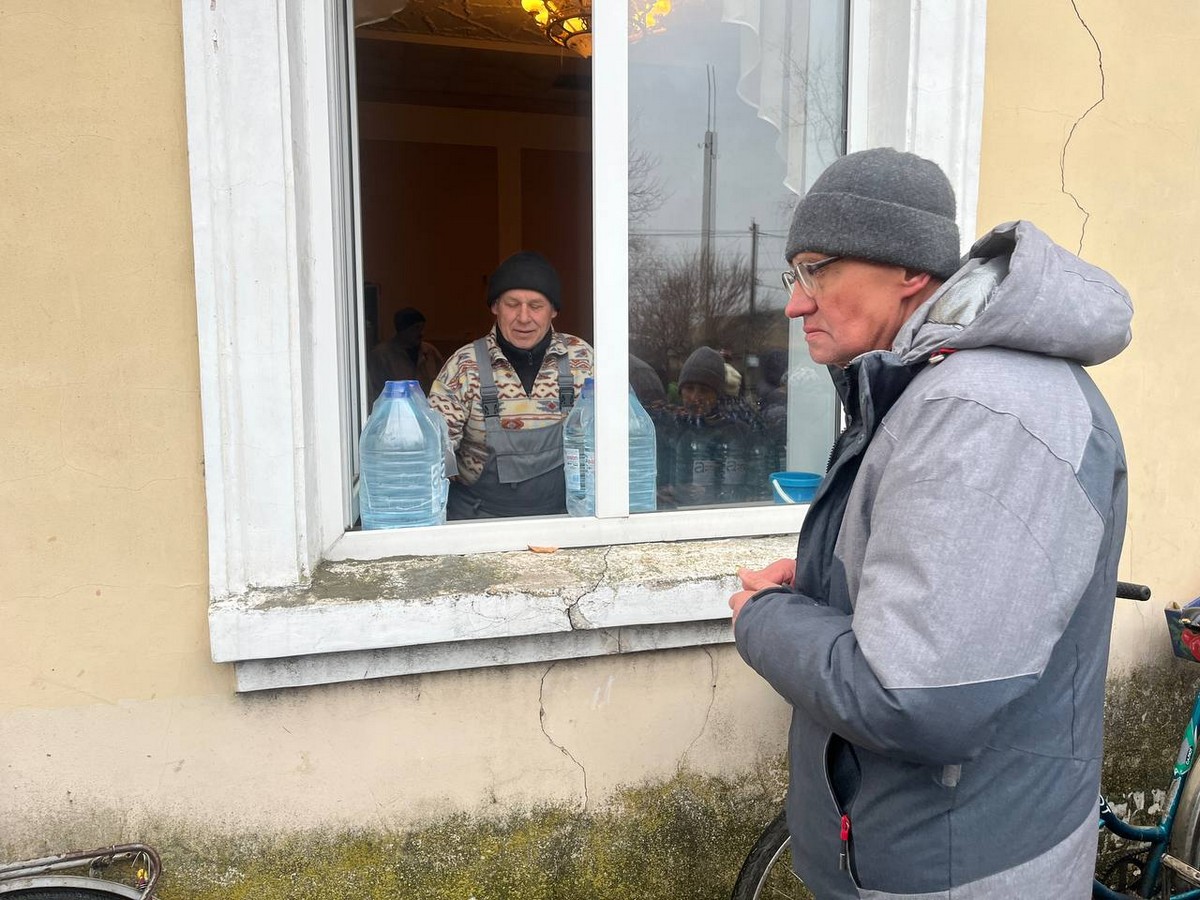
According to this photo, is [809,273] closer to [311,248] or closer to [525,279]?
[311,248]

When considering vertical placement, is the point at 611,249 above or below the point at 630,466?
above

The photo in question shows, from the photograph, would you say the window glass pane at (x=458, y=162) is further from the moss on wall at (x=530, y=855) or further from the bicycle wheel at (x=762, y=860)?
the bicycle wheel at (x=762, y=860)

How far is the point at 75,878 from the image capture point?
1815 millimetres

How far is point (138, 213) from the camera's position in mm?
1844

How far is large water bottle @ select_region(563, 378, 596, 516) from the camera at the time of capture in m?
2.50

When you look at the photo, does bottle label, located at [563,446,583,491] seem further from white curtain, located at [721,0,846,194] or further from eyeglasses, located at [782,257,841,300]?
eyeglasses, located at [782,257,841,300]

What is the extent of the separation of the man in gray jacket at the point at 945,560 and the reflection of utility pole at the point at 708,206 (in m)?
1.36

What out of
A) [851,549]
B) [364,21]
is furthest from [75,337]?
[851,549]

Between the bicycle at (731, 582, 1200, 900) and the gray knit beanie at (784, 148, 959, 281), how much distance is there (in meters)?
1.50

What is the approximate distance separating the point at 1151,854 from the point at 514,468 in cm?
209

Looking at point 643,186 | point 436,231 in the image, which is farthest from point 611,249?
point 436,231

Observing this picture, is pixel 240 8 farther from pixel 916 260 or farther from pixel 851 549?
pixel 851 549

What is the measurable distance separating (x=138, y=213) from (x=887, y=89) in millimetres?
1972

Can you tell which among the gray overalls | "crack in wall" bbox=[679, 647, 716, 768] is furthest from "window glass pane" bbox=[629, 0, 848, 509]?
"crack in wall" bbox=[679, 647, 716, 768]
